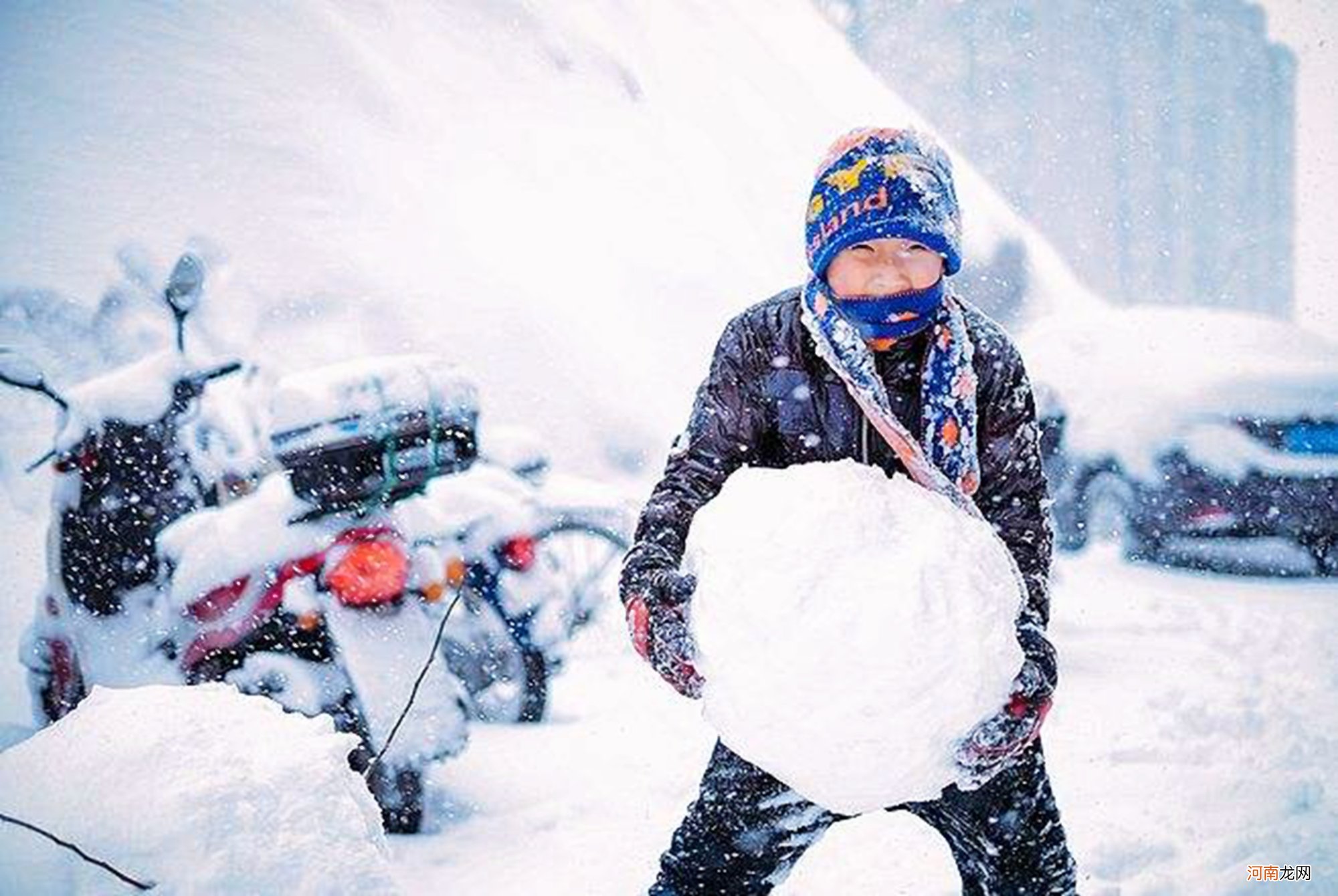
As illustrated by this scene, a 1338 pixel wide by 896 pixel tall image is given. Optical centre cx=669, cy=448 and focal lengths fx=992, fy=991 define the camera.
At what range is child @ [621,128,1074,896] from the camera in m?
1.43

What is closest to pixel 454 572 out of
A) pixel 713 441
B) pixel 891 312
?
pixel 713 441

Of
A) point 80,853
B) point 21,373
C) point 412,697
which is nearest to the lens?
point 80,853

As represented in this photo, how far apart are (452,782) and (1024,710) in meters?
2.40

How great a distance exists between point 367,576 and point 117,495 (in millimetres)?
1044

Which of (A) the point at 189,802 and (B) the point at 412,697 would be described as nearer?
(A) the point at 189,802

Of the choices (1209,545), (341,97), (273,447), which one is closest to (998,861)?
(273,447)

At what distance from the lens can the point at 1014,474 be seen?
4.93 feet

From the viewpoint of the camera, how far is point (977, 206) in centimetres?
944

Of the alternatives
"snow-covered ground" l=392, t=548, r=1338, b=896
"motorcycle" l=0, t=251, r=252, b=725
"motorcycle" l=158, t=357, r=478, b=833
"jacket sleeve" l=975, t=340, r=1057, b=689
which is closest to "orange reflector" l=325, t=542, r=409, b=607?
"motorcycle" l=158, t=357, r=478, b=833

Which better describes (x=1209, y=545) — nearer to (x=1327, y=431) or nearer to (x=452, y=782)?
(x=1327, y=431)

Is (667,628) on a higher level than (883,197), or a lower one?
lower

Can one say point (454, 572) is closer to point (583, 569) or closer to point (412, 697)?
point (412, 697)

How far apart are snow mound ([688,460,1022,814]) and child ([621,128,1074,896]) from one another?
0.15m

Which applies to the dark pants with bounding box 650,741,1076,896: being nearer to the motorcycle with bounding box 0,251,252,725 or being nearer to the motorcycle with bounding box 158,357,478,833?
the motorcycle with bounding box 158,357,478,833
